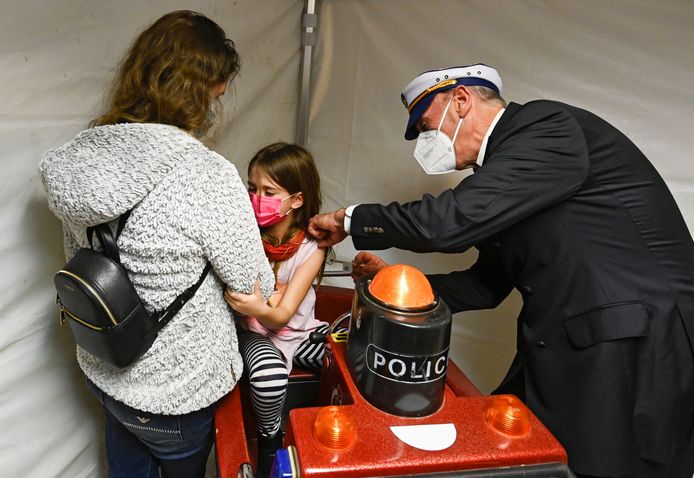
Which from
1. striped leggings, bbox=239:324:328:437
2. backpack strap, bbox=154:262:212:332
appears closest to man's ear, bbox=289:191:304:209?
striped leggings, bbox=239:324:328:437

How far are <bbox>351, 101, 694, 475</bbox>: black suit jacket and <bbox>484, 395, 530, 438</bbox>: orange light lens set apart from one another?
221mm

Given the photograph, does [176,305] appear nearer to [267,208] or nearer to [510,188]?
[267,208]

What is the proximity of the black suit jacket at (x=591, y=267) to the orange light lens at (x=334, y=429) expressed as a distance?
38 cm

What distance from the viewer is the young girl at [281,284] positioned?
3.61ft

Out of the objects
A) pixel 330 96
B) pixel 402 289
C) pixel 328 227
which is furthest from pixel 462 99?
pixel 330 96

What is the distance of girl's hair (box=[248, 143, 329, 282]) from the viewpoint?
1.23m

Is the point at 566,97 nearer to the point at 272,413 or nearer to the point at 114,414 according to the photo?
the point at 272,413

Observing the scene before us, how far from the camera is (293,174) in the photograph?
1.24 m

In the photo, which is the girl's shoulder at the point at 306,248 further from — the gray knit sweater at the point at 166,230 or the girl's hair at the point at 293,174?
the gray knit sweater at the point at 166,230

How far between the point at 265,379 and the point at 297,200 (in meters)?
0.46

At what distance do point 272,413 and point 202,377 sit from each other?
0.97 ft

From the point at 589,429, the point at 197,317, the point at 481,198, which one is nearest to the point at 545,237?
the point at 481,198

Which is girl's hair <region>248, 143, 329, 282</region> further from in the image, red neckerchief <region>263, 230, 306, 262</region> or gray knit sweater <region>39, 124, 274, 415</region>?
gray knit sweater <region>39, 124, 274, 415</region>

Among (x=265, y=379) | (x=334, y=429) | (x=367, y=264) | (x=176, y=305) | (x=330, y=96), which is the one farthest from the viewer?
(x=330, y=96)
